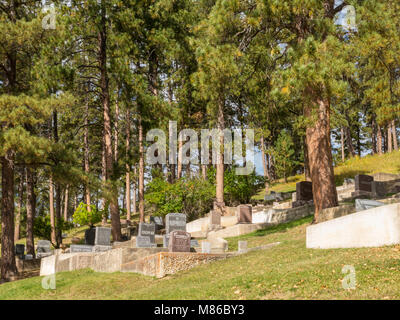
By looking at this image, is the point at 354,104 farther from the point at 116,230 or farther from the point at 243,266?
the point at 243,266

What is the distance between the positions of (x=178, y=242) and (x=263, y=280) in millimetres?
5074

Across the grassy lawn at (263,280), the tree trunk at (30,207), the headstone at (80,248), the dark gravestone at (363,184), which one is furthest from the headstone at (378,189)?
the tree trunk at (30,207)

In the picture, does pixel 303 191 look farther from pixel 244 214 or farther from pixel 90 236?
pixel 90 236

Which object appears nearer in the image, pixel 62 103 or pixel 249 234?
pixel 62 103

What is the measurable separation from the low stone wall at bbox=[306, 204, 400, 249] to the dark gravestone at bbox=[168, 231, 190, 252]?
3.76 metres

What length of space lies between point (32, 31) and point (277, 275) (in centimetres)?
1280

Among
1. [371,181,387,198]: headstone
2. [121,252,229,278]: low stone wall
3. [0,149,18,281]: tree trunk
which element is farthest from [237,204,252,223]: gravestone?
[0,149,18,281]: tree trunk

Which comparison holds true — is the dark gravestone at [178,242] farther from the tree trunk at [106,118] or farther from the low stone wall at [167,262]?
the tree trunk at [106,118]

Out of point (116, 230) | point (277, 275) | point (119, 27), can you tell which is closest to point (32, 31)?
point (119, 27)

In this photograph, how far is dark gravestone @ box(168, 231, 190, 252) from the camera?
13.5 metres

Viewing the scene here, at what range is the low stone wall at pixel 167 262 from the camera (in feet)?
39.4

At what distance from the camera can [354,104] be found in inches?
1793

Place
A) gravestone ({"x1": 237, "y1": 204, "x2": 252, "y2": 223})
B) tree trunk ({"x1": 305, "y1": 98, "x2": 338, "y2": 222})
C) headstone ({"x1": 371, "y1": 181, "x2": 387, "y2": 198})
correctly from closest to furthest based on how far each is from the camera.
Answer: tree trunk ({"x1": 305, "y1": 98, "x2": 338, "y2": 222}) < headstone ({"x1": 371, "y1": 181, "x2": 387, "y2": 198}) < gravestone ({"x1": 237, "y1": 204, "x2": 252, "y2": 223})

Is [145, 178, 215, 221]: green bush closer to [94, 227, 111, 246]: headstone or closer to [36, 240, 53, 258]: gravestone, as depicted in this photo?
[36, 240, 53, 258]: gravestone
